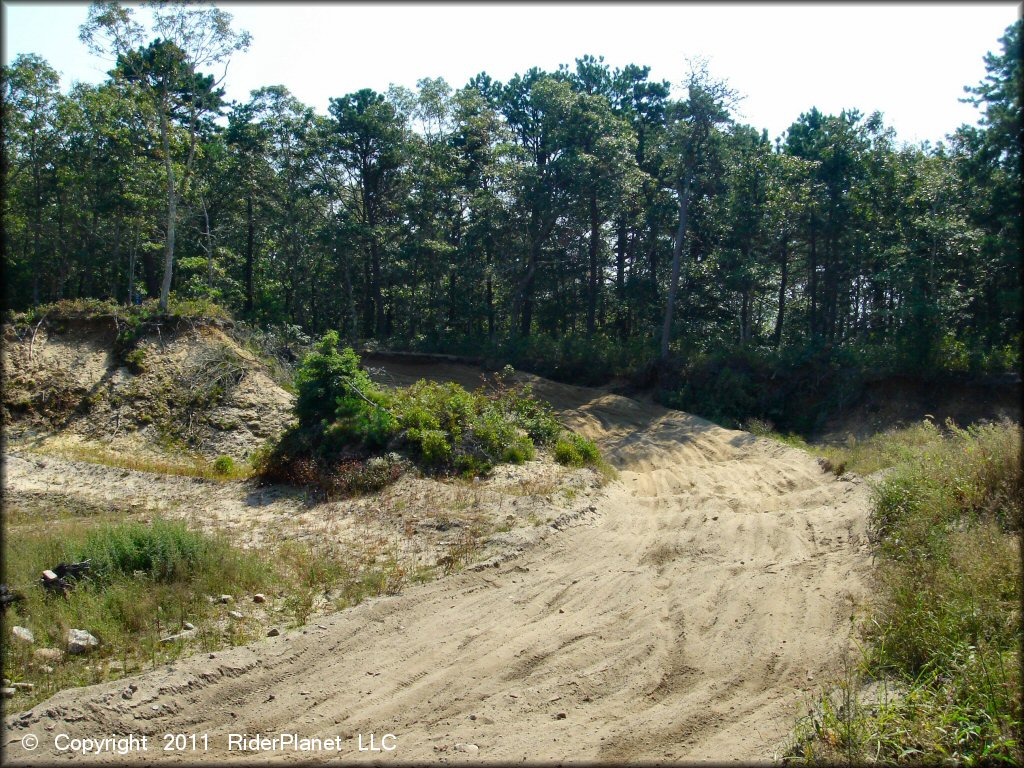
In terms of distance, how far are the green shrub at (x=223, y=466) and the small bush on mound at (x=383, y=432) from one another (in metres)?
1.10

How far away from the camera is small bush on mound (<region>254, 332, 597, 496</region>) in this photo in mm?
11977

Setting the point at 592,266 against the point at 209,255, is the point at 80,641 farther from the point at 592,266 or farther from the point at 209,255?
the point at 592,266

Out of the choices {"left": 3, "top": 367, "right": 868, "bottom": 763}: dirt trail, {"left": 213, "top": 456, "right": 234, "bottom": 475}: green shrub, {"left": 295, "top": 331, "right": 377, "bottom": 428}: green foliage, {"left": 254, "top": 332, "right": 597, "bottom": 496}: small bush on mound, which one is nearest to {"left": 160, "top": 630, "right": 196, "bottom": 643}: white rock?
{"left": 3, "top": 367, "right": 868, "bottom": 763}: dirt trail

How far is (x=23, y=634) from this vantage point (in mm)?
6602

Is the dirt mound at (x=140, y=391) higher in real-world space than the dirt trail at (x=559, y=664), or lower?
higher

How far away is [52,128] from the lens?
2558 cm

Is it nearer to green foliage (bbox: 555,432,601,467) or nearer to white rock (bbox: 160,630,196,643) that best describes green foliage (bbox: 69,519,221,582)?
white rock (bbox: 160,630,196,643)

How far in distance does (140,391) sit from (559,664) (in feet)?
46.1

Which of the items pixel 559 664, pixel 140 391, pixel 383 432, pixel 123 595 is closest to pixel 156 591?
pixel 123 595

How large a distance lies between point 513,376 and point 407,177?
10.9 meters

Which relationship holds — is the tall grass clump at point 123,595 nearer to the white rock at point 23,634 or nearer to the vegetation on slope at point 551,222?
the white rock at point 23,634

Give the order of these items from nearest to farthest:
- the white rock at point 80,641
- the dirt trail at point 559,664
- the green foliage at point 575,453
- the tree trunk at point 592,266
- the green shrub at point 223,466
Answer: the dirt trail at point 559,664
the white rock at point 80,641
the green foliage at point 575,453
the green shrub at point 223,466
the tree trunk at point 592,266

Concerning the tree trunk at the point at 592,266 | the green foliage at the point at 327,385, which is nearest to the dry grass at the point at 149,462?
the green foliage at the point at 327,385

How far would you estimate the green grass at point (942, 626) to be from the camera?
4.34 metres
